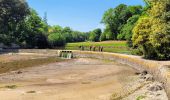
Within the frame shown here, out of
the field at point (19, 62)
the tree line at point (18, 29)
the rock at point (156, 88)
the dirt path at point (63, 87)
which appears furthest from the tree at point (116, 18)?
the rock at point (156, 88)

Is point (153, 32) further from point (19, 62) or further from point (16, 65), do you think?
point (19, 62)

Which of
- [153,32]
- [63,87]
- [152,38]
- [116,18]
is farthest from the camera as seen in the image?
[116,18]

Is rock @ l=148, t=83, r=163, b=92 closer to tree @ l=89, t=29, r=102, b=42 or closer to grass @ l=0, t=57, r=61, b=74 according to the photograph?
grass @ l=0, t=57, r=61, b=74

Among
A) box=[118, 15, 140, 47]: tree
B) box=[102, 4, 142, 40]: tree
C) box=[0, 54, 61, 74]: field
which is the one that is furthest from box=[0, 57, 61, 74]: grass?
box=[102, 4, 142, 40]: tree

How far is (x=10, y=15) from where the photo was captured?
79500mm

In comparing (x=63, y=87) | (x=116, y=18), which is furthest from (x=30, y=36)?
(x=63, y=87)

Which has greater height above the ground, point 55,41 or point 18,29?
point 18,29

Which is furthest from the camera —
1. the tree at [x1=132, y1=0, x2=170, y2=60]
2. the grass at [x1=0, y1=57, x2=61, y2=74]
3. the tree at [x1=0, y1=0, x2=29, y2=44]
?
the tree at [x1=0, y1=0, x2=29, y2=44]

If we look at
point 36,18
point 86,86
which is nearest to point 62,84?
point 86,86

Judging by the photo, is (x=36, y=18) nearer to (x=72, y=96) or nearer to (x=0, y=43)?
(x=0, y=43)

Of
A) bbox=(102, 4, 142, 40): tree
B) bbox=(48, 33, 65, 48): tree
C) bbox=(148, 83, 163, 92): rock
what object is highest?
bbox=(102, 4, 142, 40): tree

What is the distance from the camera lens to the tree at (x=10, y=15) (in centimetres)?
7800

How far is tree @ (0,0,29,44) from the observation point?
78.0 meters

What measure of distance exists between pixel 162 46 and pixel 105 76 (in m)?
6.80
